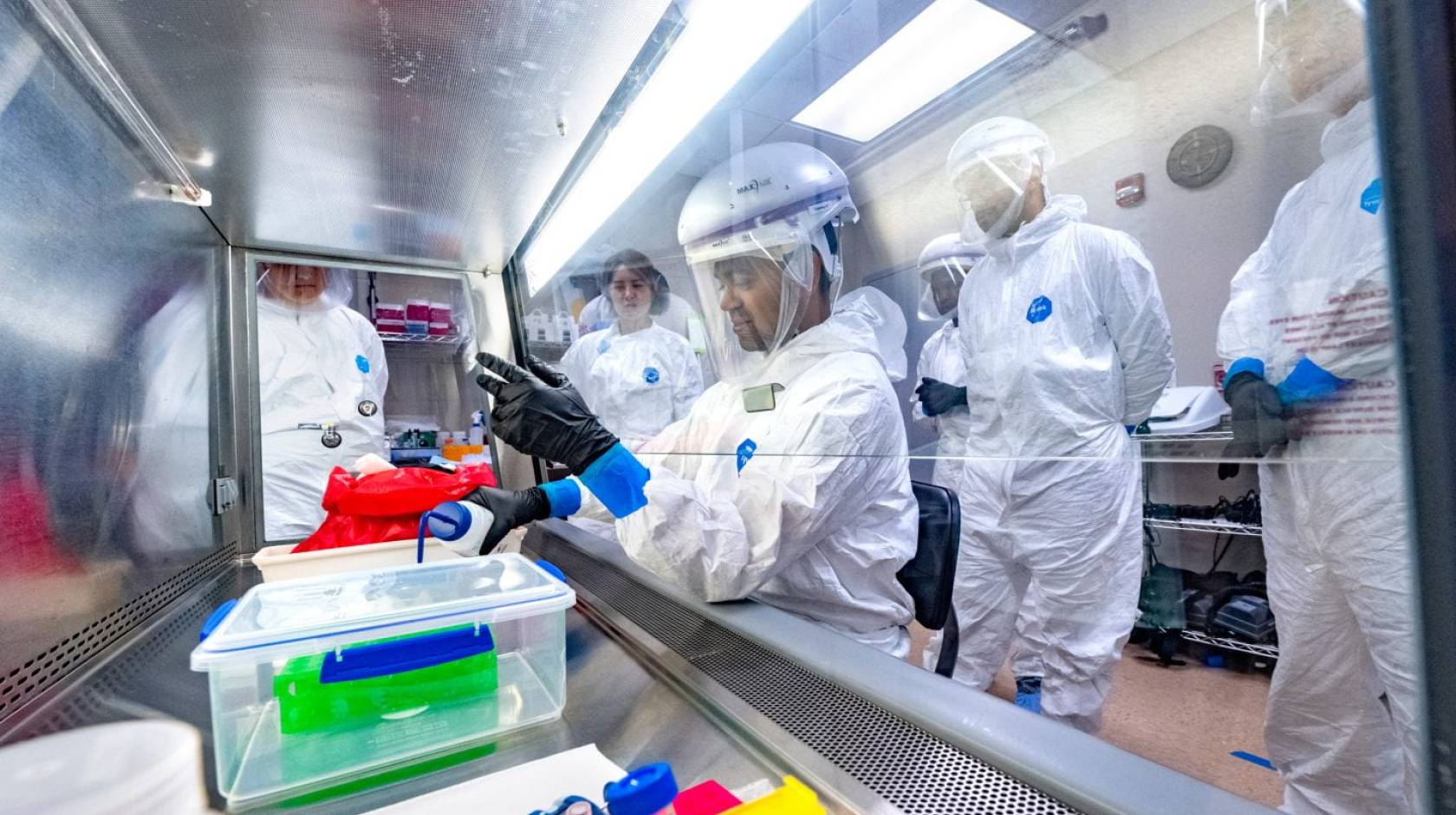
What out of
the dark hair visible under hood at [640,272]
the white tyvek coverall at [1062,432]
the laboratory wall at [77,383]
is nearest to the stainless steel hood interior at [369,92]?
the laboratory wall at [77,383]

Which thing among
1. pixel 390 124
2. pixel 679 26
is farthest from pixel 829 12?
pixel 390 124

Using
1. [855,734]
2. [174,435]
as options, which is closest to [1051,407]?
[855,734]

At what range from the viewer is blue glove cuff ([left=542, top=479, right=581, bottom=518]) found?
1.44m

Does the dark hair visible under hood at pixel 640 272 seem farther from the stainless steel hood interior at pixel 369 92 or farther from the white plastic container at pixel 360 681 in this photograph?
the white plastic container at pixel 360 681

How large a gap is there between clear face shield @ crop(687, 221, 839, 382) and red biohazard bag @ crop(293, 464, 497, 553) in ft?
2.54

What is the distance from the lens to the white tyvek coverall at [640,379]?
97.3 inches

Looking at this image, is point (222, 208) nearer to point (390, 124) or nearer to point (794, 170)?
point (390, 124)

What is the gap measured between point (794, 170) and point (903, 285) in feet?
1.17

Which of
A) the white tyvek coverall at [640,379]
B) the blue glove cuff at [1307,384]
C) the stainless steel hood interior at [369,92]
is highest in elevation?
the stainless steel hood interior at [369,92]

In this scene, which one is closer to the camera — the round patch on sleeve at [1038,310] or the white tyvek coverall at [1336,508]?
the white tyvek coverall at [1336,508]

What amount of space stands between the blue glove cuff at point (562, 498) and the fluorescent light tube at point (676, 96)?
734 mm

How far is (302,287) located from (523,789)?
6.58ft

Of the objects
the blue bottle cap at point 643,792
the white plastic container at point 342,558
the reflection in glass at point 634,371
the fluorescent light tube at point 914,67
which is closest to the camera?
the blue bottle cap at point 643,792

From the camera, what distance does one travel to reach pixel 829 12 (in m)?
0.93
